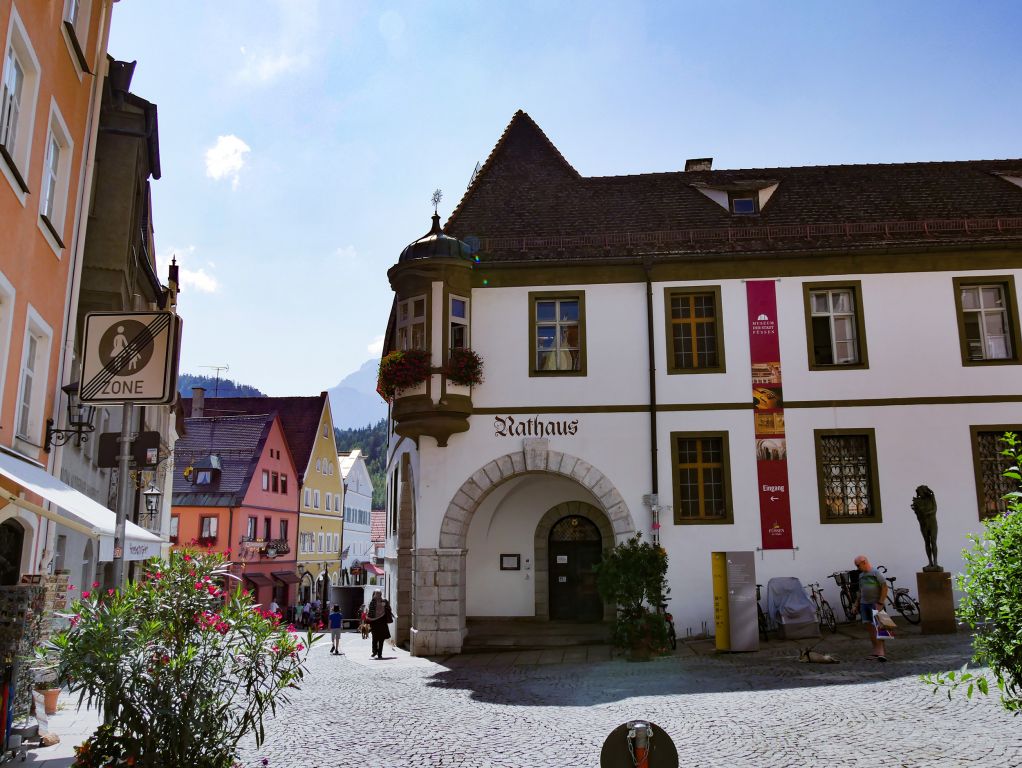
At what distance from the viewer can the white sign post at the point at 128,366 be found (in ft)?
24.3

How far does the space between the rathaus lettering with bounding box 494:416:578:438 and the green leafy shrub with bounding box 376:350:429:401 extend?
1.95m

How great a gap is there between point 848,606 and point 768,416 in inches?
163

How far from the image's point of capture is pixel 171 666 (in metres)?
5.52


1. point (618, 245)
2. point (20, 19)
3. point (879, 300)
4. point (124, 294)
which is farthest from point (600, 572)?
point (20, 19)

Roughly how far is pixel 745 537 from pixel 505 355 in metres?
6.43

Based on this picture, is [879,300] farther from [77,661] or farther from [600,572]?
[77,661]

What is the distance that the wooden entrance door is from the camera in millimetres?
20797

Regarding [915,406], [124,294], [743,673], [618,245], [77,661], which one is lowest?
[743,673]

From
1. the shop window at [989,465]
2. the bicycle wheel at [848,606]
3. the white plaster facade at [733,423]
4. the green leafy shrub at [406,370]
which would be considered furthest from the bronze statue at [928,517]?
the green leafy shrub at [406,370]

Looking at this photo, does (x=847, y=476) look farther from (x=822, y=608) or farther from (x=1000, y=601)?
(x=1000, y=601)

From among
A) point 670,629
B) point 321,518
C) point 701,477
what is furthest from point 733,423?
point 321,518

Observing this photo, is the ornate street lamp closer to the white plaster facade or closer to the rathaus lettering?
the white plaster facade

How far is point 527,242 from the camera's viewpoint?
19156 mm

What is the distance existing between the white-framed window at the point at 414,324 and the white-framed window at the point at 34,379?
8.00 metres
